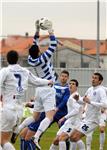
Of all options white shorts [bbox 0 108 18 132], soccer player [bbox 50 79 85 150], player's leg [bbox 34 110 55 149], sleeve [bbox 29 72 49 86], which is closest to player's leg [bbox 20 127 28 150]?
player's leg [bbox 34 110 55 149]

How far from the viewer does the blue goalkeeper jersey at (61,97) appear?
12681mm

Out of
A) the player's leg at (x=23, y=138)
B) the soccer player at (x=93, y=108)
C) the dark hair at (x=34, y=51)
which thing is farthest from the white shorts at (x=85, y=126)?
the dark hair at (x=34, y=51)

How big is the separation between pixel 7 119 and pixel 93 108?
2484mm

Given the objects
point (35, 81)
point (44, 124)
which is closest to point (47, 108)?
point (44, 124)

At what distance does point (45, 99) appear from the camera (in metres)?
12.5

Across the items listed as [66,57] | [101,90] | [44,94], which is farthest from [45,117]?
[66,57]

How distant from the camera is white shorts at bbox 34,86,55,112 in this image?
12.4m

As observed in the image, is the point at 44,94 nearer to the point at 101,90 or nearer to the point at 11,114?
the point at 101,90

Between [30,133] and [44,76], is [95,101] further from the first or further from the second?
[30,133]

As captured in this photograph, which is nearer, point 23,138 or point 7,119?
point 7,119

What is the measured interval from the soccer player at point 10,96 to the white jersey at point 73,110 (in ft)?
5.55

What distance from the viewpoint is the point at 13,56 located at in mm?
10594

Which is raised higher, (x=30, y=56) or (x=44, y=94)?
(x=30, y=56)

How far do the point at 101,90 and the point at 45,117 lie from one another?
1.32 meters
